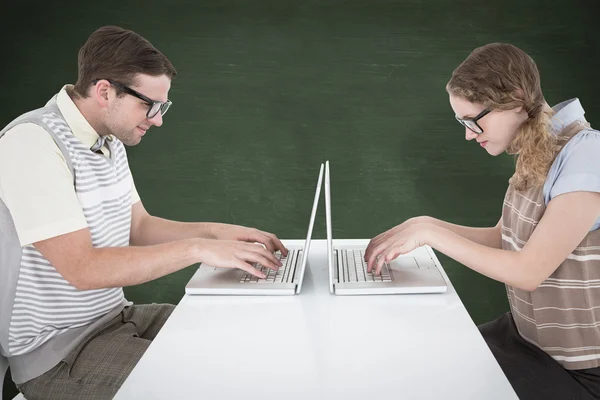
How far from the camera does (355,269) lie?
71.1 inches

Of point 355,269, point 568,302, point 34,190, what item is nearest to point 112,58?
point 34,190

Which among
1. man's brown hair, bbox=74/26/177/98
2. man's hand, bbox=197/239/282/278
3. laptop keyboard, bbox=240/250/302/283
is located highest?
man's brown hair, bbox=74/26/177/98

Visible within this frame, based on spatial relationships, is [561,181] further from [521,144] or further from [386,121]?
[386,121]

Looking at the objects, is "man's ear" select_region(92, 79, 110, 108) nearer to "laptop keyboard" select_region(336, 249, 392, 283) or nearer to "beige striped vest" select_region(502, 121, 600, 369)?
"laptop keyboard" select_region(336, 249, 392, 283)

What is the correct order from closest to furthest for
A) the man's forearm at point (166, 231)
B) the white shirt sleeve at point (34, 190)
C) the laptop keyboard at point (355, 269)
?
1. the white shirt sleeve at point (34, 190)
2. the laptop keyboard at point (355, 269)
3. the man's forearm at point (166, 231)

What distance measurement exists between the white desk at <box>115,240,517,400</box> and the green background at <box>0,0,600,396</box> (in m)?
1.63

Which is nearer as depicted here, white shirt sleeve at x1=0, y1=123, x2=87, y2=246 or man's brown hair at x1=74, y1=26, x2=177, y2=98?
white shirt sleeve at x1=0, y1=123, x2=87, y2=246

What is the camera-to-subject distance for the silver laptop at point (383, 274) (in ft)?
5.33

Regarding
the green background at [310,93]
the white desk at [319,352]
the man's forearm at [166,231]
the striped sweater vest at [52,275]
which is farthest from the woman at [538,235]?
the green background at [310,93]

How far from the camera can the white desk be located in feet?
3.65

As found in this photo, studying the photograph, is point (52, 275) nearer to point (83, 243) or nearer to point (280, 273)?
point (83, 243)

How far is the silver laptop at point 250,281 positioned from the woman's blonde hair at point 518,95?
0.53 meters

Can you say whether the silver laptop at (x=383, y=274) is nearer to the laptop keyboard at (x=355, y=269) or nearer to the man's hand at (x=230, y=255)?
the laptop keyboard at (x=355, y=269)

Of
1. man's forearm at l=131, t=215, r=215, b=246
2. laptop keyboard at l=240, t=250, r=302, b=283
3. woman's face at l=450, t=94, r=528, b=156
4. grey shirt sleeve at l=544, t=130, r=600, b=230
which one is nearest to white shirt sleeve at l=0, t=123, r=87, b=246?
laptop keyboard at l=240, t=250, r=302, b=283
